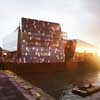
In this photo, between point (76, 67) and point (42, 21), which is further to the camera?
point (42, 21)

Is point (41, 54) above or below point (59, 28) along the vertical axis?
below

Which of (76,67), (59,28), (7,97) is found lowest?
(76,67)

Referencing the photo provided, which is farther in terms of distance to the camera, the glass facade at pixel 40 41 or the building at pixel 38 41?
the glass facade at pixel 40 41

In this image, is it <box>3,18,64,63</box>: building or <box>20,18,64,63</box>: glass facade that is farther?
<box>20,18,64,63</box>: glass facade

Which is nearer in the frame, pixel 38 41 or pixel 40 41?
pixel 38 41

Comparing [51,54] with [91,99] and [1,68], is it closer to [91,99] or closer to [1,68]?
[1,68]

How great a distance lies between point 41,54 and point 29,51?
8.48ft

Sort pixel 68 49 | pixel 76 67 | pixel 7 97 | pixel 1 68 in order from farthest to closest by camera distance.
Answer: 1. pixel 68 49
2. pixel 76 67
3. pixel 1 68
4. pixel 7 97

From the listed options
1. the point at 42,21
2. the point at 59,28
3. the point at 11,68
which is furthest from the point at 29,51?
the point at 11,68

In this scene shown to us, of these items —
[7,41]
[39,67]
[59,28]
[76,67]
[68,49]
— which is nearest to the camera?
[39,67]

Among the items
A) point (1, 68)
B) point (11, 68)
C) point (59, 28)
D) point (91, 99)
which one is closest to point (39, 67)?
point (11, 68)

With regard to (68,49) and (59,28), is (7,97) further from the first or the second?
(59,28)

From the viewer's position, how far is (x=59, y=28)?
27.1m

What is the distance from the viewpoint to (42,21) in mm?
24844
